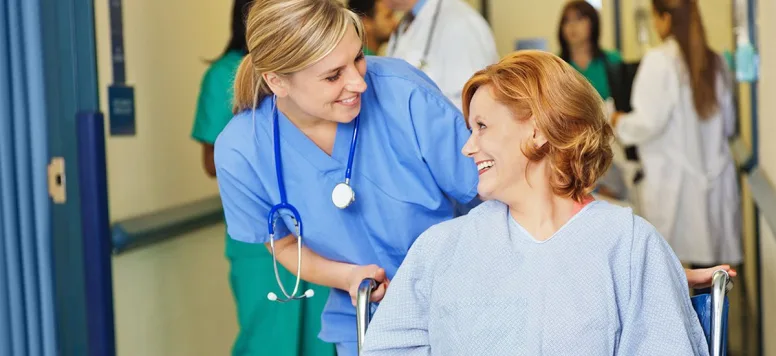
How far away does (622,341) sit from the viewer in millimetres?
1336

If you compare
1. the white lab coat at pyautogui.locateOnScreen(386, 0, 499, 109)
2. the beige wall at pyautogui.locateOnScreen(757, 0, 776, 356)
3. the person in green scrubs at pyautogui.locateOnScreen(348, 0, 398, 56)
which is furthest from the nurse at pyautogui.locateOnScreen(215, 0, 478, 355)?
the person in green scrubs at pyautogui.locateOnScreen(348, 0, 398, 56)

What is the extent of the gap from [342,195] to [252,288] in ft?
3.51

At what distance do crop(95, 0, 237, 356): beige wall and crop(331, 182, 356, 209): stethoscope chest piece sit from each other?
1072 mm

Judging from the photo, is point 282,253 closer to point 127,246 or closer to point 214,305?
point 127,246

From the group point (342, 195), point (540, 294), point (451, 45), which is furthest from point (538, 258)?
point (451, 45)

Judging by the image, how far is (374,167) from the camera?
1751 millimetres

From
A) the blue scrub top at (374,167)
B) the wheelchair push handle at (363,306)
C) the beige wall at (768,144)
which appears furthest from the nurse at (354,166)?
the beige wall at (768,144)

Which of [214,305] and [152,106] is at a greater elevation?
[152,106]

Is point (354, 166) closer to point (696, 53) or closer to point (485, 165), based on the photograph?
point (485, 165)

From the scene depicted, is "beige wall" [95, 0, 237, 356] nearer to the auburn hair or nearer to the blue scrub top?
the blue scrub top

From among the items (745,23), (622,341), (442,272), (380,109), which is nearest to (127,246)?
(380,109)

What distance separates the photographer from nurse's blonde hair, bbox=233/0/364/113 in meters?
1.57

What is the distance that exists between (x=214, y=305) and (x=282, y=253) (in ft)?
5.05

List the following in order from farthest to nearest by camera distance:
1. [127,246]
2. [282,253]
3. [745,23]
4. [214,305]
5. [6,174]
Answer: [745,23] → [214,305] → [127,246] → [6,174] → [282,253]
